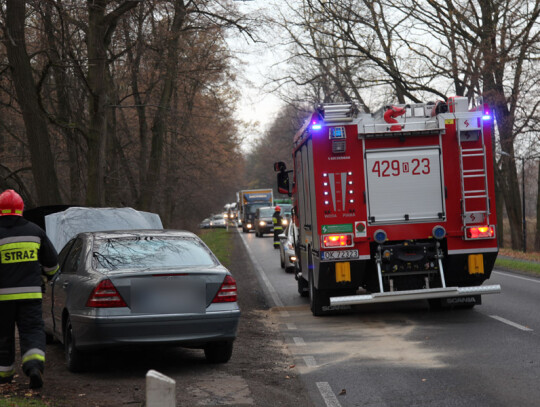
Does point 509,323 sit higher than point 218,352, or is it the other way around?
point 218,352

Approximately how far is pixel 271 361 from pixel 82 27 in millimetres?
12897

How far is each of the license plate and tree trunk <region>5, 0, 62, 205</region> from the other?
8.51 m

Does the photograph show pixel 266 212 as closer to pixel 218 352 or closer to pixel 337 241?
pixel 337 241

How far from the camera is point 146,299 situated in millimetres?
7367

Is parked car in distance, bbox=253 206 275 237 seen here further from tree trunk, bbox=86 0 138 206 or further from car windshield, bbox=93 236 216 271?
car windshield, bbox=93 236 216 271

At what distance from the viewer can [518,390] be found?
6695 millimetres

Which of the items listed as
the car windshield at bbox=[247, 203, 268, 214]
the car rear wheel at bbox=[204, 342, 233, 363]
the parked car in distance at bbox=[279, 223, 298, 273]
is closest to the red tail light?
the car rear wheel at bbox=[204, 342, 233, 363]

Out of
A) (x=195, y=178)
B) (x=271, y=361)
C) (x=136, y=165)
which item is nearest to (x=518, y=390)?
(x=271, y=361)

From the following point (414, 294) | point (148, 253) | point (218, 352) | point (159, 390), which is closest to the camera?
point (159, 390)

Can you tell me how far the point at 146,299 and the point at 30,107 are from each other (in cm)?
1059

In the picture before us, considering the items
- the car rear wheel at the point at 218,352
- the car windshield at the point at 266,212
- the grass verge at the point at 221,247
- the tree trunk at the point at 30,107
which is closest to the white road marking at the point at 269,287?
the grass verge at the point at 221,247

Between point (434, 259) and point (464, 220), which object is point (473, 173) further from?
point (434, 259)

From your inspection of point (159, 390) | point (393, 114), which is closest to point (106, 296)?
point (159, 390)

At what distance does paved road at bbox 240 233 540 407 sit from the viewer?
6688 millimetres
